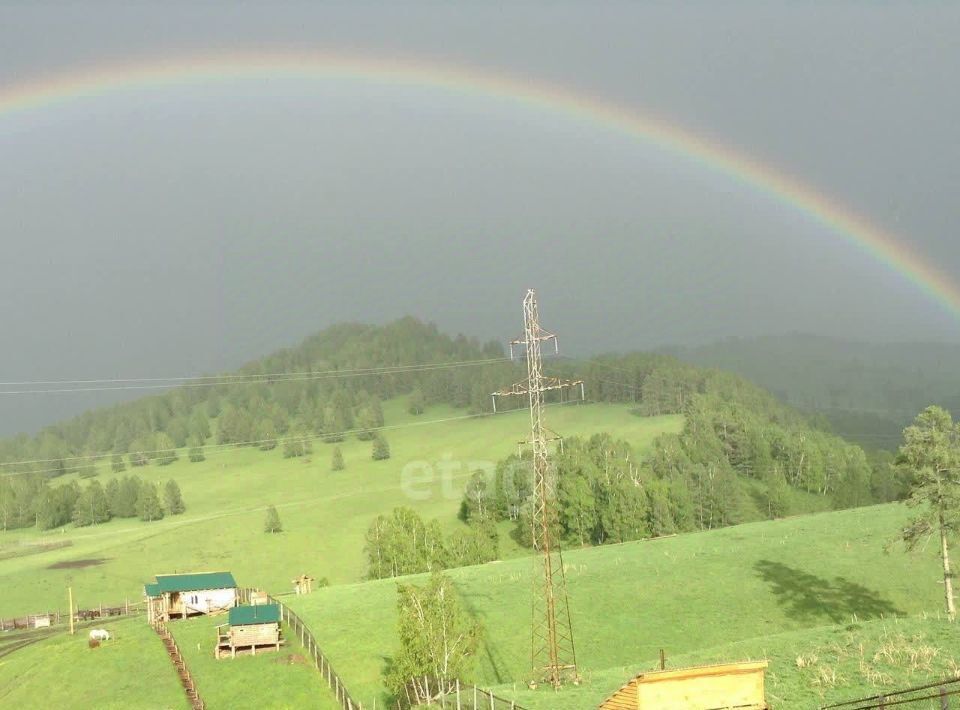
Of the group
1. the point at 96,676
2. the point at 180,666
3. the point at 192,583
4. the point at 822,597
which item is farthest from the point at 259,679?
the point at 822,597

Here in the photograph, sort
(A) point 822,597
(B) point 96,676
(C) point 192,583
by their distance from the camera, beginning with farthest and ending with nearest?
(C) point 192,583
(A) point 822,597
(B) point 96,676

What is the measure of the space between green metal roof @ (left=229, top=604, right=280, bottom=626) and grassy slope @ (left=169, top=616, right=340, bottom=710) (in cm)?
232

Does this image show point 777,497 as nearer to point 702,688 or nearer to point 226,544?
point 226,544

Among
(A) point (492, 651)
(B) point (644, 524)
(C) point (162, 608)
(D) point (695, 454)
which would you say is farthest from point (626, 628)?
(D) point (695, 454)

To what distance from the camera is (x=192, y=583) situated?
8150 centimetres

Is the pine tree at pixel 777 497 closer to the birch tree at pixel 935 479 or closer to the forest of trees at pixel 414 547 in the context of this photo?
the forest of trees at pixel 414 547

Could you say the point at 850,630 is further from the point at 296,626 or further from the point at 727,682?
the point at 296,626

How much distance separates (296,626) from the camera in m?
68.8

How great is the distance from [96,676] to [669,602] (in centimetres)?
4342

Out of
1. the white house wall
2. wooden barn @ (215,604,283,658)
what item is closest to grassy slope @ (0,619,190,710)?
wooden barn @ (215,604,283,658)

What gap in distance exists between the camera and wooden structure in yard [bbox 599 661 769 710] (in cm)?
3152

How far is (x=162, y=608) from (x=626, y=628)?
4057 centimetres

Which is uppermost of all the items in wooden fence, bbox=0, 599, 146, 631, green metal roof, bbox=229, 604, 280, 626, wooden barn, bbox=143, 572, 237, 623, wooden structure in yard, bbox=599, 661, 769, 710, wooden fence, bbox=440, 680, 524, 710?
wooden structure in yard, bbox=599, 661, 769, 710

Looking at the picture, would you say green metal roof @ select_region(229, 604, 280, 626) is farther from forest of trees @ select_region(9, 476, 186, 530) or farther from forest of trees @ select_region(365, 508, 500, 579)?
forest of trees @ select_region(9, 476, 186, 530)
